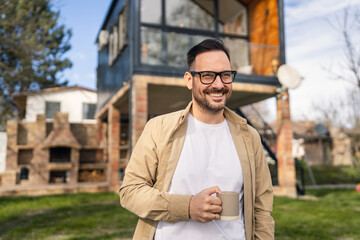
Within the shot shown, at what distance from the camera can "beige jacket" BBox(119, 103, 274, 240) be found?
58.4 inches

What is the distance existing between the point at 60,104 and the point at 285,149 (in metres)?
14.8

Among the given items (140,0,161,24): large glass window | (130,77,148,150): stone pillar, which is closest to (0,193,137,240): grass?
(130,77,148,150): stone pillar

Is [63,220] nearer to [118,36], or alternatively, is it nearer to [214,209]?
[214,209]

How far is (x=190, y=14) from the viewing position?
11555 millimetres

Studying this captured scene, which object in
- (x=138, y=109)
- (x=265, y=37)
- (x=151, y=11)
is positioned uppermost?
(x=151, y=11)

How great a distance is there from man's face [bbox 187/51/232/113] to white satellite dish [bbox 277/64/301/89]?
28.0 ft

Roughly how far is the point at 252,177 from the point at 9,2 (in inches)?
239

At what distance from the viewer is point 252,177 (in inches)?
67.2

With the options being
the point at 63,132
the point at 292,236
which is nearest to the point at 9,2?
the point at 292,236

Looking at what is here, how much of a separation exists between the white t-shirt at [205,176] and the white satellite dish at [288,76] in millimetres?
8547

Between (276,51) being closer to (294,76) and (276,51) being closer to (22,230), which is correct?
(294,76)

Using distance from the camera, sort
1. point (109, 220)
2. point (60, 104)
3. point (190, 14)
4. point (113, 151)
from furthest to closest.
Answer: point (60, 104)
point (113, 151)
point (190, 14)
point (109, 220)

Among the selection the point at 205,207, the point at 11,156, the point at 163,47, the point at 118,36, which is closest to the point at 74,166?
the point at 11,156

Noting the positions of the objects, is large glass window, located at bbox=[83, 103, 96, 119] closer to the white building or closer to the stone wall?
the white building
